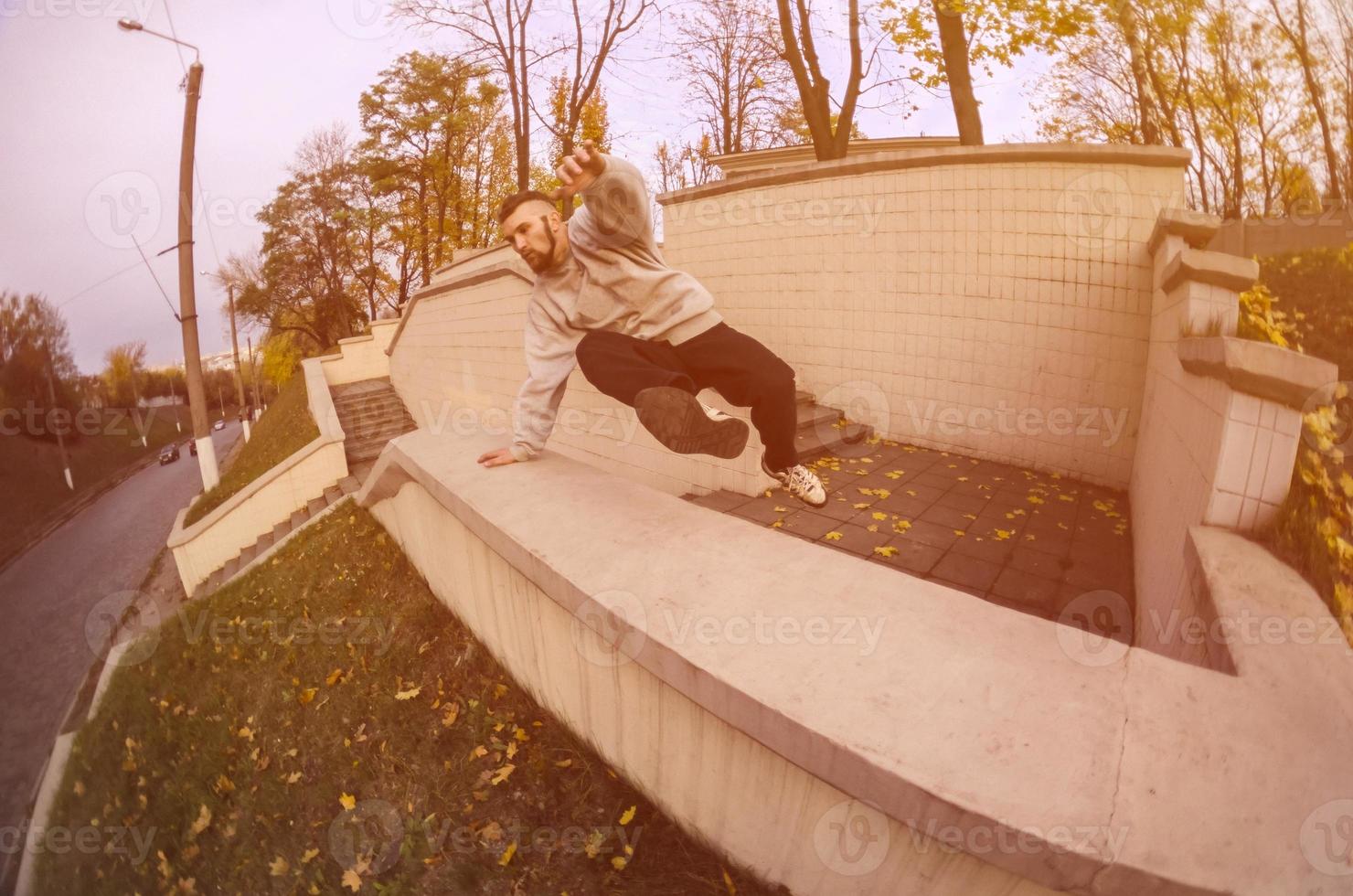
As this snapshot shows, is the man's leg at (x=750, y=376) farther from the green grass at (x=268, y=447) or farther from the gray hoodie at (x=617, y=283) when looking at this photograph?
the green grass at (x=268, y=447)

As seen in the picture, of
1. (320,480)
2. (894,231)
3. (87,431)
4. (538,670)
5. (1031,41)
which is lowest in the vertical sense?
(87,431)

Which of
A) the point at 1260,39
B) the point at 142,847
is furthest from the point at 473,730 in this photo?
the point at 1260,39

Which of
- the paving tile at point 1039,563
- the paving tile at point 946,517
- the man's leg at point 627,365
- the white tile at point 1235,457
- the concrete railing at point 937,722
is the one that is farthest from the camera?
the paving tile at point 946,517

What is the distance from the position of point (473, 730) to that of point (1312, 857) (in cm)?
308

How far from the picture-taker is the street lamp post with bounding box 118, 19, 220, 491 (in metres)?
11.9

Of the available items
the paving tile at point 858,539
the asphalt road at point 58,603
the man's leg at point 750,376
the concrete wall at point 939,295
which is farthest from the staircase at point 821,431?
the asphalt road at point 58,603

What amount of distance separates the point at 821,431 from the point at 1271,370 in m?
4.70

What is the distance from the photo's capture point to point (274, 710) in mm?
4109

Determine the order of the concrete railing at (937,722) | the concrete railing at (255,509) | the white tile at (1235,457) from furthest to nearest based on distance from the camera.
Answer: the concrete railing at (255,509) < the white tile at (1235,457) < the concrete railing at (937,722)

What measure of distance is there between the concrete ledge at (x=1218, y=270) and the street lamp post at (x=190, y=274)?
605 inches

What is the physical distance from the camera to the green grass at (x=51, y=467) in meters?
21.1

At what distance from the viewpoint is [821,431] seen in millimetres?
6473

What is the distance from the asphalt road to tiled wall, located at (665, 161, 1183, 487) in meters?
9.85

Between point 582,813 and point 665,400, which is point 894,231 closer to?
point 665,400
